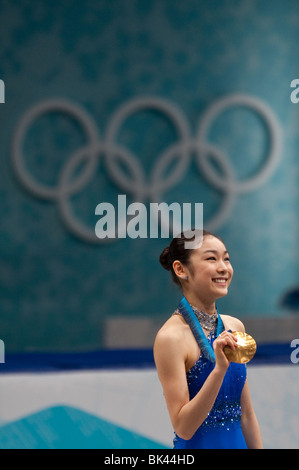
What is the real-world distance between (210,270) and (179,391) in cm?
23

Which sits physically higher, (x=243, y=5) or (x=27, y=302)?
(x=243, y=5)

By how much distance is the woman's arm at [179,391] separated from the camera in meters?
1.27

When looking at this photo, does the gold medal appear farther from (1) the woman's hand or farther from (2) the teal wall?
(2) the teal wall

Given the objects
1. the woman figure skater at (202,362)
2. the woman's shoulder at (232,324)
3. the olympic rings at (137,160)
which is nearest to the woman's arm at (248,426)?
the woman figure skater at (202,362)

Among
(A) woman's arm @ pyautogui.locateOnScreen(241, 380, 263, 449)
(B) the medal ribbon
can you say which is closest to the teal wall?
(A) woman's arm @ pyautogui.locateOnScreen(241, 380, 263, 449)

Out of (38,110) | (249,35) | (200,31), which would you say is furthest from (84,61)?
(249,35)

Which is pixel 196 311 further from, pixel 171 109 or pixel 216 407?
pixel 171 109

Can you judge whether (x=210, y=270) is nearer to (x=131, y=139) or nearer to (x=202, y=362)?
(x=202, y=362)

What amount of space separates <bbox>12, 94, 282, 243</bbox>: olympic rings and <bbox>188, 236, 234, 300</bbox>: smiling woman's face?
16.3 ft

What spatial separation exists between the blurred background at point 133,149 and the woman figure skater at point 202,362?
Answer: 4807 millimetres

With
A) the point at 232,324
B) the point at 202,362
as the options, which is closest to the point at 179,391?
the point at 202,362

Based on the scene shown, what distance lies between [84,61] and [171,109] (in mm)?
894

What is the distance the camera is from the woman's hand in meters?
1.22

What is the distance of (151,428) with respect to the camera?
8.30 ft
